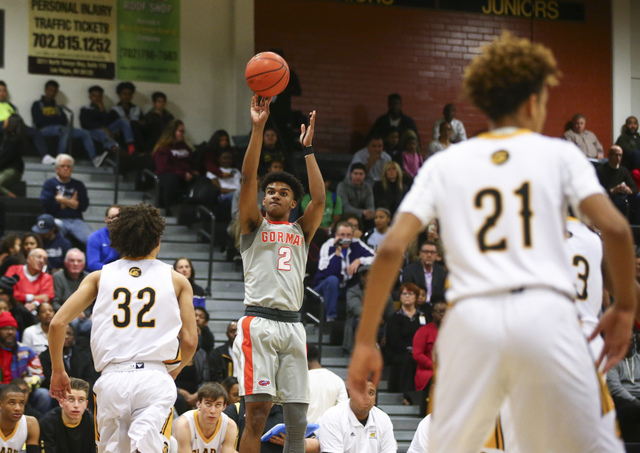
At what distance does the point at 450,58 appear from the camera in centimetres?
1933

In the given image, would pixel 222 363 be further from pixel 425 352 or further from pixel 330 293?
pixel 425 352

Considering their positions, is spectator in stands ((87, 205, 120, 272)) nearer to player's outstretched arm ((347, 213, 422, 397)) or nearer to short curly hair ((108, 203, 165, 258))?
short curly hair ((108, 203, 165, 258))

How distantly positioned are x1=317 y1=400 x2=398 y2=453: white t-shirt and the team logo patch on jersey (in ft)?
18.3

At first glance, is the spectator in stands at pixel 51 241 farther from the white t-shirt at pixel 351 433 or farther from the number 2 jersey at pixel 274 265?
the number 2 jersey at pixel 274 265

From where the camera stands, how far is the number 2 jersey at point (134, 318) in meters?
5.57

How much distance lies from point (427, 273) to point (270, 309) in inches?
237

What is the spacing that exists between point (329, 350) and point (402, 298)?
1.36m

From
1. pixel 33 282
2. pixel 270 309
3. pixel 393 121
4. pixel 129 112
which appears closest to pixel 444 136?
pixel 393 121

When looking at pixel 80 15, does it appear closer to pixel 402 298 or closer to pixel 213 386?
pixel 402 298

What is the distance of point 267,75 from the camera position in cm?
720

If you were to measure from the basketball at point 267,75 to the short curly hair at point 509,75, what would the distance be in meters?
3.66

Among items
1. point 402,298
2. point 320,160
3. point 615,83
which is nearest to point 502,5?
point 615,83

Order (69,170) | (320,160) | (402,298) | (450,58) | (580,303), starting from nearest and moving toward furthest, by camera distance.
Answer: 1. (580,303)
2. (402,298)
3. (69,170)
4. (320,160)
5. (450,58)

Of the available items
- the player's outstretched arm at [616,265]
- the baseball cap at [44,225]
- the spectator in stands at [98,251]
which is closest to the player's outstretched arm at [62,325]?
the player's outstretched arm at [616,265]
